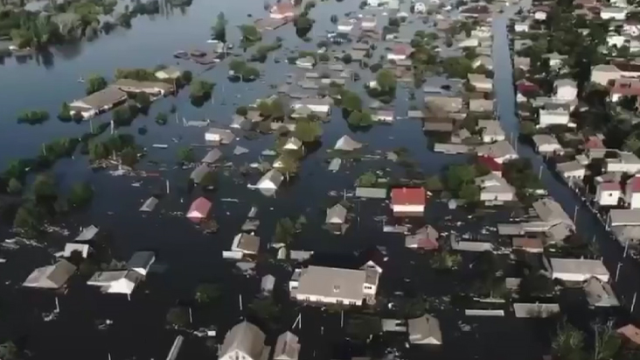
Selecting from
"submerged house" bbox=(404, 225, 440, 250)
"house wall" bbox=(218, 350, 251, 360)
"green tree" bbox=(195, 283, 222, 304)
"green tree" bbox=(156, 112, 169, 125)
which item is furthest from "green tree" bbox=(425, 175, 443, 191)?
"green tree" bbox=(156, 112, 169, 125)

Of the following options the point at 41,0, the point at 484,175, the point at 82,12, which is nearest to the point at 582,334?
the point at 484,175

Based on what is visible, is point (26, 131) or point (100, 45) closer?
point (26, 131)

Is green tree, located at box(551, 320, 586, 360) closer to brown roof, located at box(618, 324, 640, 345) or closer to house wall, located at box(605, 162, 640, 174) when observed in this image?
brown roof, located at box(618, 324, 640, 345)

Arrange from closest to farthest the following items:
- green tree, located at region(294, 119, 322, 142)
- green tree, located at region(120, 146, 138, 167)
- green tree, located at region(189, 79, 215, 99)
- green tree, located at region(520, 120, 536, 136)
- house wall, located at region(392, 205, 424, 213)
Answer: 1. house wall, located at region(392, 205, 424, 213)
2. green tree, located at region(120, 146, 138, 167)
3. green tree, located at region(294, 119, 322, 142)
4. green tree, located at region(520, 120, 536, 136)
5. green tree, located at region(189, 79, 215, 99)

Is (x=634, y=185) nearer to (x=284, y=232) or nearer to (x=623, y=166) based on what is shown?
(x=623, y=166)

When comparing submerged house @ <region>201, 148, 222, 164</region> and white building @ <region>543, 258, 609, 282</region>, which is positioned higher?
submerged house @ <region>201, 148, 222, 164</region>

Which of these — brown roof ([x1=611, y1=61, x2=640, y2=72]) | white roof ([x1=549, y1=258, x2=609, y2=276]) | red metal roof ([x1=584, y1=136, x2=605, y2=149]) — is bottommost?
white roof ([x1=549, y1=258, x2=609, y2=276])

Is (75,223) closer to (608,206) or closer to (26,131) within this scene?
(26,131)

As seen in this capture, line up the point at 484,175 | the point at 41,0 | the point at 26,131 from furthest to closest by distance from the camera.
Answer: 1. the point at 41,0
2. the point at 26,131
3. the point at 484,175
